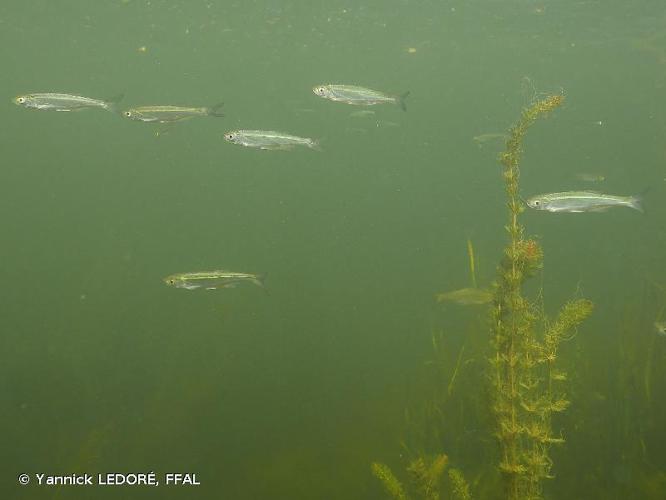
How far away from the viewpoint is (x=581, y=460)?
321 inches

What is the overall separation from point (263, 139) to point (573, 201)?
4558mm

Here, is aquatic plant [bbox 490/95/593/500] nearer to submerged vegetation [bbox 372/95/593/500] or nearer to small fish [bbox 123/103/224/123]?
submerged vegetation [bbox 372/95/593/500]

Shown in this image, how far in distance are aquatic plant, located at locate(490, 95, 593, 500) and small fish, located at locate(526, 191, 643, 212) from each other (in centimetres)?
213

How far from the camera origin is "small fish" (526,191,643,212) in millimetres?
6055

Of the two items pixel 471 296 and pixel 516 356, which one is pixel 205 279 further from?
pixel 471 296

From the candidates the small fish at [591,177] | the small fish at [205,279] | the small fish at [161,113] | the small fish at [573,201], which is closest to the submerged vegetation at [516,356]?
the small fish at [573,201]

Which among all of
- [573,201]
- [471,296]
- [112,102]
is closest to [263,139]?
[112,102]

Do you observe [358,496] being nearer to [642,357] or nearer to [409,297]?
[642,357]

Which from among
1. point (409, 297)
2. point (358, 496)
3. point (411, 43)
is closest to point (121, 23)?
point (411, 43)

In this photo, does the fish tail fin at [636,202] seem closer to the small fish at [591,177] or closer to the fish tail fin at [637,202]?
the fish tail fin at [637,202]

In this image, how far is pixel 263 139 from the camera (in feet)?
25.0

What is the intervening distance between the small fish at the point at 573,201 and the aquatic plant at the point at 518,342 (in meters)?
2.13

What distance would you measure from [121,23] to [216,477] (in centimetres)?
2352

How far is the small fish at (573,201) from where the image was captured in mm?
6055
